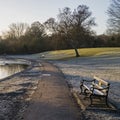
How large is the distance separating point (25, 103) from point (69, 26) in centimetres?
5100

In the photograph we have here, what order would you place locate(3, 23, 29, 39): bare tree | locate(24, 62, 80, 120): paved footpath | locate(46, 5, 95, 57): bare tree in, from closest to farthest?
locate(24, 62, 80, 120): paved footpath
locate(46, 5, 95, 57): bare tree
locate(3, 23, 29, 39): bare tree

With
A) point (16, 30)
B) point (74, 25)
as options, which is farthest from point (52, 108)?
point (16, 30)

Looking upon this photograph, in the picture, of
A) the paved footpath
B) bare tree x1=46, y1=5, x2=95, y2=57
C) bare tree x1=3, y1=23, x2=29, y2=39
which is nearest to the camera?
the paved footpath

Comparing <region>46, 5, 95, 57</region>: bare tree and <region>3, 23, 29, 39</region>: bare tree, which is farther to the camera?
<region>3, 23, 29, 39</region>: bare tree

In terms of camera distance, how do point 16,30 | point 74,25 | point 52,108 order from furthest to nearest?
point 16,30 < point 74,25 < point 52,108

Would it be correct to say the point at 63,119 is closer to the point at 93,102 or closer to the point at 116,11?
the point at 93,102

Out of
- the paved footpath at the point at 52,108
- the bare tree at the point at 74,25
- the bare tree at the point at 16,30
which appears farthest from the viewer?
the bare tree at the point at 16,30

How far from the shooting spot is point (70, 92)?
A: 51.7 feet

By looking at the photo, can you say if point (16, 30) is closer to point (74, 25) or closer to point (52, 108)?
point (74, 25)

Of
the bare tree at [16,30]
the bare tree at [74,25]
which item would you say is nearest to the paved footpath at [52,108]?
the bare tree at [74,25]

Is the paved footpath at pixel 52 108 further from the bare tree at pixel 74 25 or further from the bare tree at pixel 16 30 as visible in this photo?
the bare tree at pixel 16 30

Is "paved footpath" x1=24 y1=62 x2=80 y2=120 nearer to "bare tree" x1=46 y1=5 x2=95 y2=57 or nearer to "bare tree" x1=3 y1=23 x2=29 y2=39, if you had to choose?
"bare tree" x1=46 y1=5 x2=95 y2=57

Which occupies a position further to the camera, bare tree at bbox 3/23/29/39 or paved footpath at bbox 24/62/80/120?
bare tree at bbox 3/23/29/39

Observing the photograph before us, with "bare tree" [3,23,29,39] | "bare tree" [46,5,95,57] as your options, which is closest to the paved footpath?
"bare tree" [46,5,95,57]
